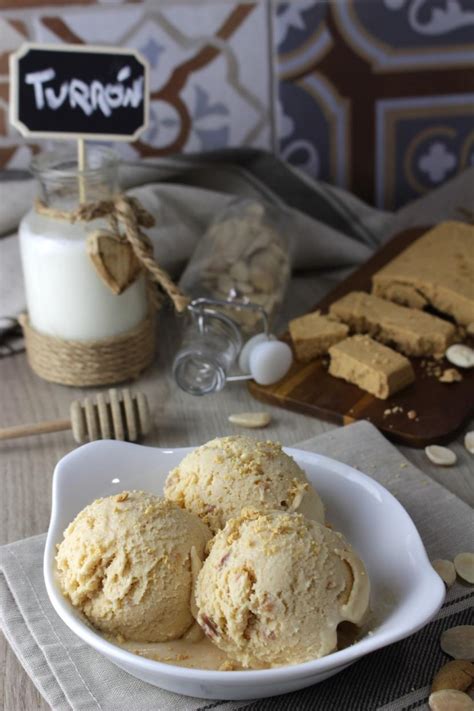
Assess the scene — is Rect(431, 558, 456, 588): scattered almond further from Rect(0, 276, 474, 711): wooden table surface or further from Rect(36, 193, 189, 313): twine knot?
Rect(36, 193, 189, 313): twine knot

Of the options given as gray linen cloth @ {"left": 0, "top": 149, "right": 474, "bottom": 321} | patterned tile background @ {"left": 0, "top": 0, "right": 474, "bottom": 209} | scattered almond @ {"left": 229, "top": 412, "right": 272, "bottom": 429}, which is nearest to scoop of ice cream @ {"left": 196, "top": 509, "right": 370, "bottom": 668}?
scattered almond @ {"left": 229, "top": 412, "right": 272, "bottom": 429}

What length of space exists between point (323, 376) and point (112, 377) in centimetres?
32

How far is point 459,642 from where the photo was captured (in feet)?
3.02

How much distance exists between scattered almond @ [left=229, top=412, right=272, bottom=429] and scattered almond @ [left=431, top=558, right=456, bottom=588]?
14.9 inches

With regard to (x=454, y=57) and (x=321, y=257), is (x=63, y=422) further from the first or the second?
(x=454, y=57)

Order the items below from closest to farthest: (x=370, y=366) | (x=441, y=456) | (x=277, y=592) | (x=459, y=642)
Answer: (x=277, y=592) < (x=459, y=642) < (x=441, y=456) < (x=370, y=366)

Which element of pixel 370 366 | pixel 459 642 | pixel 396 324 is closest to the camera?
pixel 459 642

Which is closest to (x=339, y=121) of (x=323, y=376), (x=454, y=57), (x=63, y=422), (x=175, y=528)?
(x=454, y=57)

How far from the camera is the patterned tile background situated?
174 cm

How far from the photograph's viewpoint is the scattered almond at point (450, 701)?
2.74 feet

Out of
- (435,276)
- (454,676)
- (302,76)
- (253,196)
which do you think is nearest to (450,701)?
(454,676)

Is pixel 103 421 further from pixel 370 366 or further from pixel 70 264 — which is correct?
pixel 370 366

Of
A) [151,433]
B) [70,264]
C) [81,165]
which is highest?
[81,165]

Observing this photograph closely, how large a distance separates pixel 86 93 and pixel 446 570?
798mm
